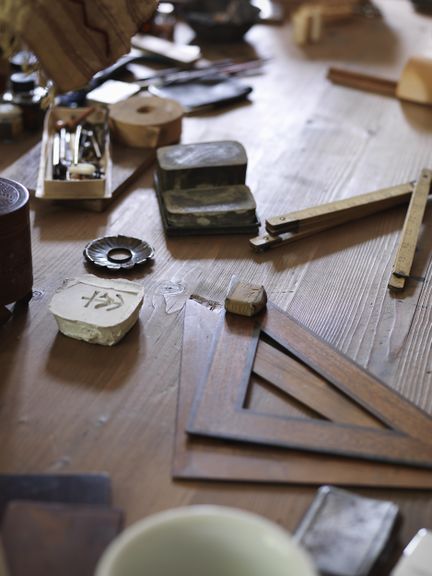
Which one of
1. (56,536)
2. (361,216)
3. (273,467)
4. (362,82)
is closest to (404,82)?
(362,82)

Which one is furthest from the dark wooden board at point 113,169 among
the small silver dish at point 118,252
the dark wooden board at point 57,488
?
the dark wooden board at point 57,488

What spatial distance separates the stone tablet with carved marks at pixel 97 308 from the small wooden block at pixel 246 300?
14 centimetres

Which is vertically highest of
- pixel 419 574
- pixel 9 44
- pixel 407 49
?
pixel 9 44

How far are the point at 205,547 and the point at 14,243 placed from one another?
61cm

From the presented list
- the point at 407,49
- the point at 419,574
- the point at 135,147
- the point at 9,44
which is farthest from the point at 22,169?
the point at 407,49

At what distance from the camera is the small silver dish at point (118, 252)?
4.64 feet

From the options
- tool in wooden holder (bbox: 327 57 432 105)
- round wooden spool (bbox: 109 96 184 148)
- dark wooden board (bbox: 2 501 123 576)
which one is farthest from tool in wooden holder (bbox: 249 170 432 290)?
dark wooden board (bbox: 2 501 123 576)

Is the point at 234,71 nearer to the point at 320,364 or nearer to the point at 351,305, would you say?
the point at 351,305

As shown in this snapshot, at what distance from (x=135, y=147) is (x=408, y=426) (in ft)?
3.22

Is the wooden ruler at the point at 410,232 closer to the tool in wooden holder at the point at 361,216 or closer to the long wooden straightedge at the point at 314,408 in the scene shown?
the tool in wooden holder at the point at 361,216

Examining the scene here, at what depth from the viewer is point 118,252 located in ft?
4.80

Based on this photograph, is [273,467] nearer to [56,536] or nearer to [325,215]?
[56,536]

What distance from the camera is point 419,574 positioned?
85cm

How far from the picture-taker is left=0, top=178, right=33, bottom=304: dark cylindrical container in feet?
3.88
